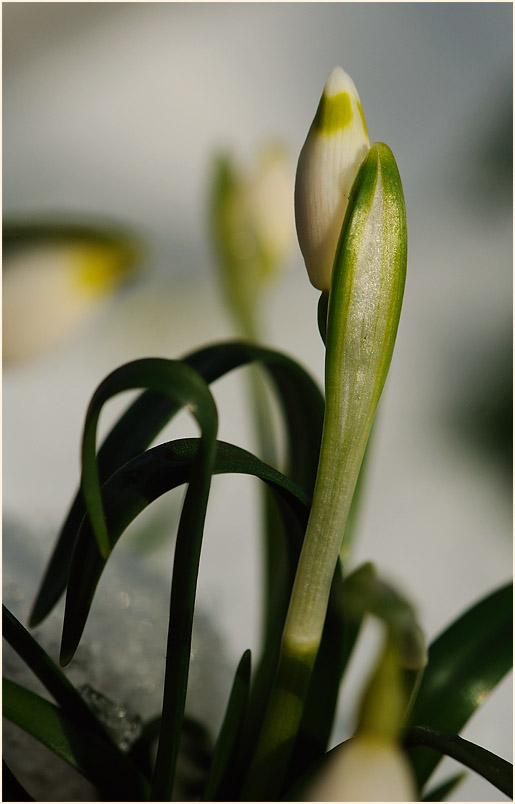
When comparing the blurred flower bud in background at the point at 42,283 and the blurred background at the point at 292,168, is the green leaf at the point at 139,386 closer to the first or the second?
the blurred flower bud in background at the point at 42,283

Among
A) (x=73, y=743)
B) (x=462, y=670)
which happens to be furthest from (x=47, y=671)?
(x=462, y=670)

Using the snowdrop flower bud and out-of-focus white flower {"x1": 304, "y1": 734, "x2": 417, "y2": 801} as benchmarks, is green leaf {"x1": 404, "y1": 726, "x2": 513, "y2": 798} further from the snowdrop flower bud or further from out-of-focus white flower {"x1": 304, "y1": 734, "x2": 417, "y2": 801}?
the snowdrop flower bud

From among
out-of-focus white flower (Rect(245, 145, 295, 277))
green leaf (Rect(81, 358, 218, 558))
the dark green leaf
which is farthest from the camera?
out-of-focus white flower (Rect(245, 145, 295, 277))

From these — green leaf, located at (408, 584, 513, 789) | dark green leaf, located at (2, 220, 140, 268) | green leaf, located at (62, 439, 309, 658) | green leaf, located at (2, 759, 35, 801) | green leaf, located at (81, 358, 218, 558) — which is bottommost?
green leaf, located at (2, 759, 35, 801)

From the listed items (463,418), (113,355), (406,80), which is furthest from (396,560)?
(406,80)

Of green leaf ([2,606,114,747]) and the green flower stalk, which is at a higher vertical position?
the green flower stalk

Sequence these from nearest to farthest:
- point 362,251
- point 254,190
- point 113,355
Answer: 1. point 362,251
2. point 254,190
3. point 113,355

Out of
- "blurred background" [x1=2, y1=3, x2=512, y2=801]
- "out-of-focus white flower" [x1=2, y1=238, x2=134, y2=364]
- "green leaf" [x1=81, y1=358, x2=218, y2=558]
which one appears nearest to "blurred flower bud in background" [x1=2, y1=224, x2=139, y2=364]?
"out-of-focus white flower" [x1=2, y1=238, x2=134, y2=364]

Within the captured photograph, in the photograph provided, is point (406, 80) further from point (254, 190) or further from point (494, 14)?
point (254, 190)
